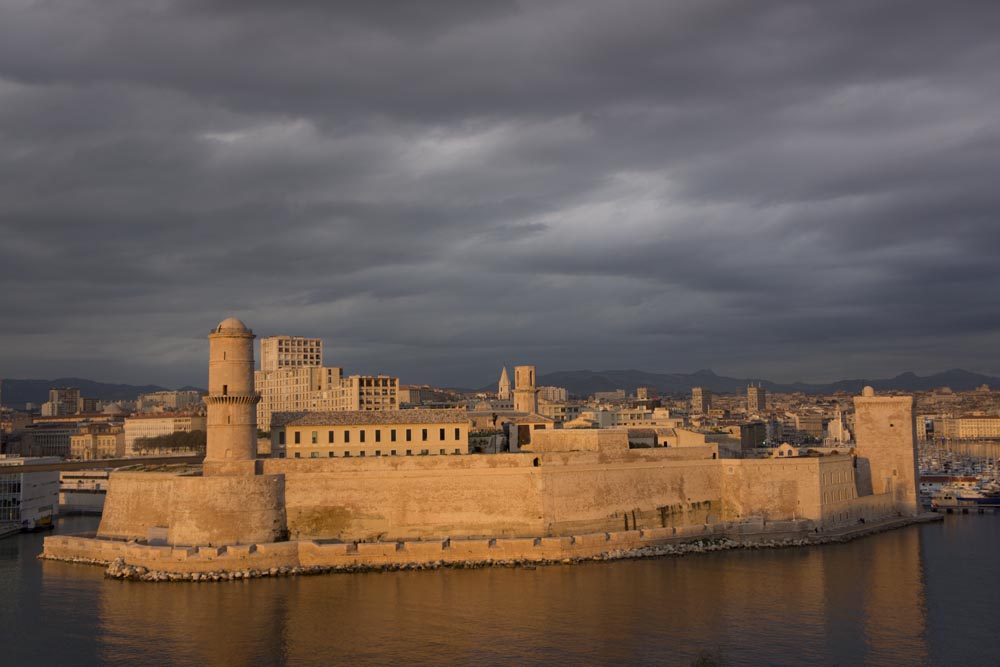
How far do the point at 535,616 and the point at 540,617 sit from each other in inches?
7.1

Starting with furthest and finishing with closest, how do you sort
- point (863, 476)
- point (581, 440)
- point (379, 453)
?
point (863, 476)
point (379, 453)
point (581, 440)

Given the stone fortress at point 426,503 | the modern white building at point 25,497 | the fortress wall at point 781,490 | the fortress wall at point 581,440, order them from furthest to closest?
the modern white building at point 25,497, the fortress wall at point 781,490, the fortress wall at point 581,440, the stone fortress at point 426,503

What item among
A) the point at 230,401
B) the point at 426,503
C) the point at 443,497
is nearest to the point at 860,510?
the point at 443,497

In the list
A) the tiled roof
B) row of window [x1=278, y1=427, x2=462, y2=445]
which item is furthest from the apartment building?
row of window [x1=278, y1=427, x2=462, y2=445]

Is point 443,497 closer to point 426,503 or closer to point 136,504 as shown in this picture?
point 426,503

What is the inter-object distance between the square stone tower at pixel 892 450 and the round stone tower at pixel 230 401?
31649 mm

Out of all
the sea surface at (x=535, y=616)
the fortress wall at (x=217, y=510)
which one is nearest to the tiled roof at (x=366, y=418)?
the fortress wall at (x=217, y=510)

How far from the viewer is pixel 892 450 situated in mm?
50156

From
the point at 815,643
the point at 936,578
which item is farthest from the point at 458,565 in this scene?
the point at 936,578

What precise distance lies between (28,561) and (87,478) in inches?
1254

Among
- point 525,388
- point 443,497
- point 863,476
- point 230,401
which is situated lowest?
point 863,476

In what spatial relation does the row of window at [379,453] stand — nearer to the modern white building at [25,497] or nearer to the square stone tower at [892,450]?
the modern white building at [25,497]

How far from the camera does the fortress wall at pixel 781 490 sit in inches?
1674

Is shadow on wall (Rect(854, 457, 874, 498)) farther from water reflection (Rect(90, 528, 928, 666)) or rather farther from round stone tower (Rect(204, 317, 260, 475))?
round stone tower (Rect(204, 317, 260, 475))
